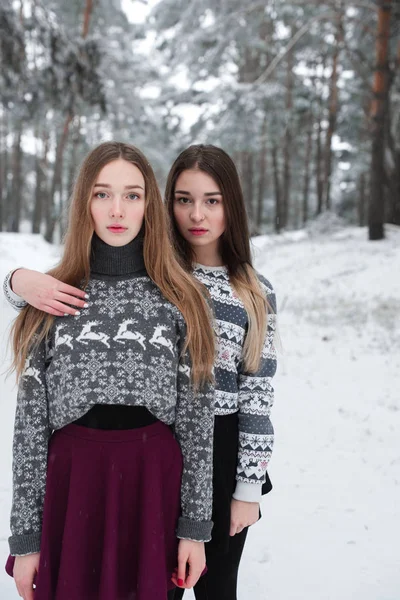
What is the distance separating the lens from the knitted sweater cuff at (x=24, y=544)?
1603 millimetres

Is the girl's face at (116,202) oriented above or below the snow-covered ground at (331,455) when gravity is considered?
above

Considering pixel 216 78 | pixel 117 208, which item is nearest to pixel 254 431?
pixel 117 208

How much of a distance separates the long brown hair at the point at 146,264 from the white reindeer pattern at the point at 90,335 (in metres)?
0.12

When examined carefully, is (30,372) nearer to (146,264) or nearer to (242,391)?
(146,264)

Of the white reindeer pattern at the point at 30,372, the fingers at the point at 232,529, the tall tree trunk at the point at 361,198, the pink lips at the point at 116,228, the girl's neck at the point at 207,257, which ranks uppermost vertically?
the tall tree trunk at the point at 361,198

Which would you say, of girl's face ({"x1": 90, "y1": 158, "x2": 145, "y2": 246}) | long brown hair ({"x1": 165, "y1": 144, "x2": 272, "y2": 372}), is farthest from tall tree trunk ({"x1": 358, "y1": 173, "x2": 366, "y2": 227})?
girl's face ({"x1": 90, "y1": 158, "x2": 145, "y2": 246})

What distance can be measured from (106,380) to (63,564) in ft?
1.83

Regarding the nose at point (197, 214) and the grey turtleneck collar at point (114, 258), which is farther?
the nose at point (197, 214)

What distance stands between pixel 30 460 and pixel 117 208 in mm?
827

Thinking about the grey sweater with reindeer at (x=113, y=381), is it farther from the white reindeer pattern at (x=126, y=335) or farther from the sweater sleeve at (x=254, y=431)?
the sweater sleeve at (x=254, y=431)

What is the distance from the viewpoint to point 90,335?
1.63 metres

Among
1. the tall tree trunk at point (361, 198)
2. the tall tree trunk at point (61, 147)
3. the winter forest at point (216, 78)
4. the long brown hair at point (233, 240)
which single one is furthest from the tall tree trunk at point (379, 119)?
the tall tree trunk at point (361, 198)

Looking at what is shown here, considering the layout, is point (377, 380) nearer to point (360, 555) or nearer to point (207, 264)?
point (360, 555)

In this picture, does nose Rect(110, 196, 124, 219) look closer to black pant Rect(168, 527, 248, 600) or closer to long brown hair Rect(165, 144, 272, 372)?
long brown hair Rect(165, 144, 272, 372)
